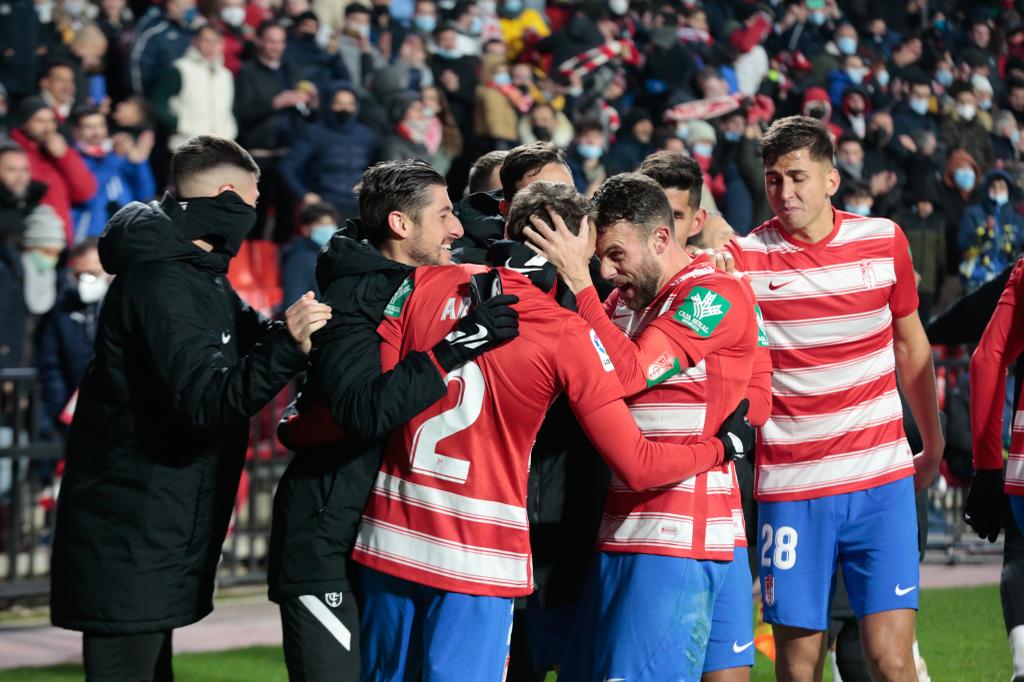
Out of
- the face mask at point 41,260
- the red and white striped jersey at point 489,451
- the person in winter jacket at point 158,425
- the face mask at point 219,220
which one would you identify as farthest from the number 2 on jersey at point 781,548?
the face mask at point 41,260

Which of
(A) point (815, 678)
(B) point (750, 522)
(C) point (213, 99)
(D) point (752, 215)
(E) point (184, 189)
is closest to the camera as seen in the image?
(E) point (184, 189)

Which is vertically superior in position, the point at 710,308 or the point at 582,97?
the point at 582,97

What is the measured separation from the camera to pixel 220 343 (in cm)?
442

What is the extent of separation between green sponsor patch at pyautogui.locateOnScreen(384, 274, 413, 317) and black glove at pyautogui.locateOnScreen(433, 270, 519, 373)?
0.25 meters

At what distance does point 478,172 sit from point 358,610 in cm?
204

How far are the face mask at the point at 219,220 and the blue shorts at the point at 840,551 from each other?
2213mm

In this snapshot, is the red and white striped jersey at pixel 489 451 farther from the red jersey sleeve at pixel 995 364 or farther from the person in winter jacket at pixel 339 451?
the red jersey sleeve at pixel 995 364

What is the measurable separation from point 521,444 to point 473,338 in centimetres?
34

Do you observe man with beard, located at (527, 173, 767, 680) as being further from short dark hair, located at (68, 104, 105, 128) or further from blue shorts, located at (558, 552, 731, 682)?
short dark hair, located at (68, 104, 105, 128)

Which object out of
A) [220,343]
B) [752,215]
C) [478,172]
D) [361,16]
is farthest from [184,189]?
[752,215]

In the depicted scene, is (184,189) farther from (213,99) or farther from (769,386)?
(213,99)

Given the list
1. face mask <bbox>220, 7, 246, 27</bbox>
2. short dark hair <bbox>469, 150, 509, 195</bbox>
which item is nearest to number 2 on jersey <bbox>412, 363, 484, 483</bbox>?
short dark hair <bbox>469, 150, 509, 195</bbox>

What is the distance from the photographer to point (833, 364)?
521 centimetres

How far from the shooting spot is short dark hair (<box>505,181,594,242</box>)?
409cm
